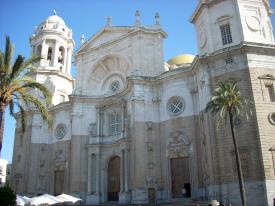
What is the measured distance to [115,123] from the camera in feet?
119

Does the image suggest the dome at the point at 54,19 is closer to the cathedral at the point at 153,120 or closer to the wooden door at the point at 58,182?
the cathedral at the point at 153,120

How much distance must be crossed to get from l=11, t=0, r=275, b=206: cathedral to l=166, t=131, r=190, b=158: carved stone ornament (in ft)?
0.32

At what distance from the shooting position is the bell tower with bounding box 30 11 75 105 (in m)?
43.3

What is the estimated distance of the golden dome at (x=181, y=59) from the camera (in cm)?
4252

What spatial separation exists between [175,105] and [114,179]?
10.8 m

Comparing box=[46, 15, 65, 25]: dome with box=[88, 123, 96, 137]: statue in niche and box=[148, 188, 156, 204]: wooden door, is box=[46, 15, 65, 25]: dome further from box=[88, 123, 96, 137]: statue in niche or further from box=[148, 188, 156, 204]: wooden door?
box=[148, 188, 156, 204]: wooden door

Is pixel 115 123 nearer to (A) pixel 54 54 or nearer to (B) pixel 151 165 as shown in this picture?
(B) pixel 151 165

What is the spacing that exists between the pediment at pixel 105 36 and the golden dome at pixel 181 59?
9.50 meters

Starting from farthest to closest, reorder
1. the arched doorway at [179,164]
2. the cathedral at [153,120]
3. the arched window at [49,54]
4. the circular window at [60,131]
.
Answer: the arched window at [49,54], the circular window at [60,131], the arched doorway at [179,164], the cathedral at [153,120]

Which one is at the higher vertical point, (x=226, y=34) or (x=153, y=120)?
(x=226, y=34)

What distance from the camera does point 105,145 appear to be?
35531 millimetres

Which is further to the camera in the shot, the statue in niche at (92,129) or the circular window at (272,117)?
the statue in niche at (92,129)

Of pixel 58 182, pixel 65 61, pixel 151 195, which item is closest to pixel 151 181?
pixel 151 195

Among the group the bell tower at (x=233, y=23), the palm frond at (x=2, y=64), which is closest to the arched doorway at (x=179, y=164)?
the bell tower at (x=233, y=23)
